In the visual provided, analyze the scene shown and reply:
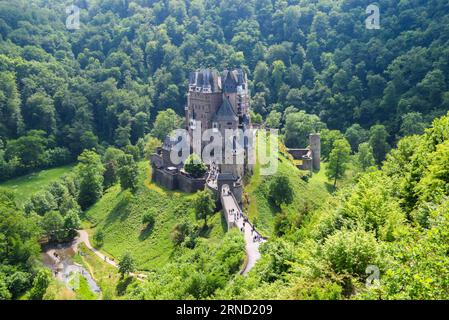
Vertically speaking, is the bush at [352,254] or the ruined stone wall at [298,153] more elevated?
the bush at [352,254]

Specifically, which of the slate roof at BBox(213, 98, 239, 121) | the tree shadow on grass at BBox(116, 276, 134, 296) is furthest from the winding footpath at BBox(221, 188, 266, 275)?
the tree shadow on grass at BBox(116, 276, 134, 296)

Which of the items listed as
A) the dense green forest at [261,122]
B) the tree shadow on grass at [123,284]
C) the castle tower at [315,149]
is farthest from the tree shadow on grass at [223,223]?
the castle tower at [315,149]

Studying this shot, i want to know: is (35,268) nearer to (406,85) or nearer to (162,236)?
(162,236)

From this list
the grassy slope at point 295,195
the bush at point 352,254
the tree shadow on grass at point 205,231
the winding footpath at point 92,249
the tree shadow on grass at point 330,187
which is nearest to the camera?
the bush at point 352,254

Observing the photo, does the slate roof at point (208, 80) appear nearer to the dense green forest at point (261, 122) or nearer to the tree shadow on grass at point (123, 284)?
the dense green forest at point (261, 122)

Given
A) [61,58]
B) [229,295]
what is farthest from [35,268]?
[61,58]

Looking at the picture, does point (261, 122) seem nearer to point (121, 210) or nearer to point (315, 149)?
point (315, 149)

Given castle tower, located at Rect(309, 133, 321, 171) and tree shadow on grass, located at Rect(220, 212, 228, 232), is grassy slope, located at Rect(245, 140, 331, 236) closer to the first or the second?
tree shadow on grass, located at Rect(220, 212, 228, 232)

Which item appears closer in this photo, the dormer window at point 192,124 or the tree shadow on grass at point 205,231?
the tree shadow on grass at point 205,231
